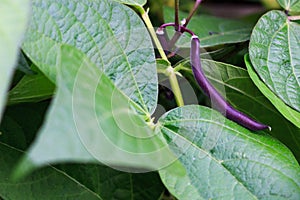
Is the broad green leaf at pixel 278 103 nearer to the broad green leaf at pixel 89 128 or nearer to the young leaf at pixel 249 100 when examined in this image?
the young leaf at pixel 249 100

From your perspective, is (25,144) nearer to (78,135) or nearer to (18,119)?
(18,119)

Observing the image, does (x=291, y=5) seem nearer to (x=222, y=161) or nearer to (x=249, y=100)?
(x=249, y=100)

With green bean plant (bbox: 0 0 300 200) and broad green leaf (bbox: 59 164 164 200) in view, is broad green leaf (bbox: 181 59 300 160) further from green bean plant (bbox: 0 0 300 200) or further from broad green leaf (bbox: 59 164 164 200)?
broad green leaf (bbox: 59 164 164 200)

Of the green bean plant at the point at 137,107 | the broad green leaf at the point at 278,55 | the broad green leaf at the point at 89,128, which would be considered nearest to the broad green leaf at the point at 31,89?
the green bean plant at the point at 137,107

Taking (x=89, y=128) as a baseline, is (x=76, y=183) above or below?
below

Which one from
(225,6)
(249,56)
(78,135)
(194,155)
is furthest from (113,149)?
(225,6)

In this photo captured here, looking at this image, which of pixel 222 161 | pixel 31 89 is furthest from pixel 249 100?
pixel 31 89

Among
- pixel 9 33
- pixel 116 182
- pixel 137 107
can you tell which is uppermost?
pixel 9 33
